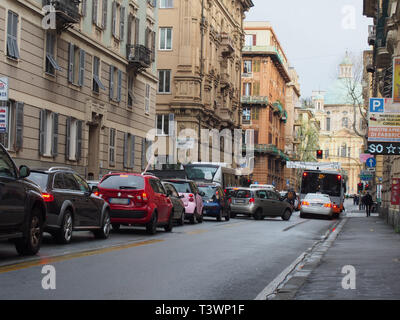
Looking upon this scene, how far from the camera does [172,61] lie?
58531mm

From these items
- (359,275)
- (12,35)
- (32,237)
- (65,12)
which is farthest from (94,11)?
(359,275)

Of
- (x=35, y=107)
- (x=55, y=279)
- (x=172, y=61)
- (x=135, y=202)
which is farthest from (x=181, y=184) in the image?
(x=172, y=61)

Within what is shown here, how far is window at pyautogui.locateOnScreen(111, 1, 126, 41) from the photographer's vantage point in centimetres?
3872

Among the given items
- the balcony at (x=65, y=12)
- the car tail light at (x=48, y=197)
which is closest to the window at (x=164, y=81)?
the balcony at (x=65, y=12)

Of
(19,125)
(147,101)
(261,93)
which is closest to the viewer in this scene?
(19,125)

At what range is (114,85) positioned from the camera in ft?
129

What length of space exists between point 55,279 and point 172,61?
48911mm

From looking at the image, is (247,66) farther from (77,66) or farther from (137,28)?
(77,66)

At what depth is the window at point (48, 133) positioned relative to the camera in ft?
99.1

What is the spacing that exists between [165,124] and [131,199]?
36632 mm

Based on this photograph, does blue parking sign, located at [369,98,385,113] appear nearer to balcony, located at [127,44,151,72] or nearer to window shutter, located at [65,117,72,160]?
window shutter, located at [65,117,72,160]

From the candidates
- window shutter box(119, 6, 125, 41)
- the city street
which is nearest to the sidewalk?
the city street
